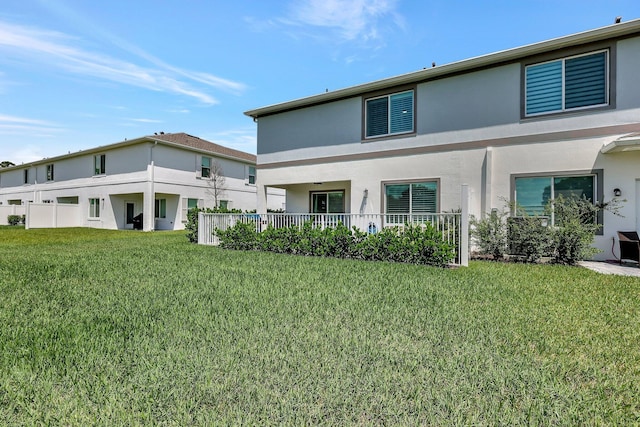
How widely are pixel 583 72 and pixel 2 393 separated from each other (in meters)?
13.3

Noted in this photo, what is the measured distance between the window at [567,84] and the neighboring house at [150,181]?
822 inches

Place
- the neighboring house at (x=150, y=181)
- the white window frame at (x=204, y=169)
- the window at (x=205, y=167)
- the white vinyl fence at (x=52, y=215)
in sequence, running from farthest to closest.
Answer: the window at (x=205, y=167), the white window frame at (x=204, y=169), the white vinyl fence at (x=52, y=215), the neighboring house at (x=150, y=181)

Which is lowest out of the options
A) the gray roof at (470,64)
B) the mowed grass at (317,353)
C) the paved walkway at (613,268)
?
the mowed grass at (317,353)

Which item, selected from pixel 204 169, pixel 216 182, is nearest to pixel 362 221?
pixel 216 182

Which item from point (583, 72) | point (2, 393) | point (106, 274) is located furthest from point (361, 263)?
point (583, 72)

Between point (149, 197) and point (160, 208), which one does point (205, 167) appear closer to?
point (160, 208)

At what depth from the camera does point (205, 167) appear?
25.2 metres

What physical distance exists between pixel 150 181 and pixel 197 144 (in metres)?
5.58

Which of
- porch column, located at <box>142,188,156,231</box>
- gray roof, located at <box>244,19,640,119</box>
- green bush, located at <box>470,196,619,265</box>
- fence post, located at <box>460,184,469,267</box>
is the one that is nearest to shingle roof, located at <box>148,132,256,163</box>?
porch column, located at <box>142,188,156,231</box>

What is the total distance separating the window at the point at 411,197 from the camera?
11320mm

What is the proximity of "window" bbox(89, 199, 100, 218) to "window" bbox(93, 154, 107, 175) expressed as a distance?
7.35 ft

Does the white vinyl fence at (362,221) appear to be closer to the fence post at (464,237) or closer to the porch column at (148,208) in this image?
the fence post at (464,237)

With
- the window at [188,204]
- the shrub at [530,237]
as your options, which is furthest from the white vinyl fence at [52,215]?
the shrub at [530,237]

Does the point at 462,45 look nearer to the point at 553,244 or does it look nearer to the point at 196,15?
the point at 553,244
